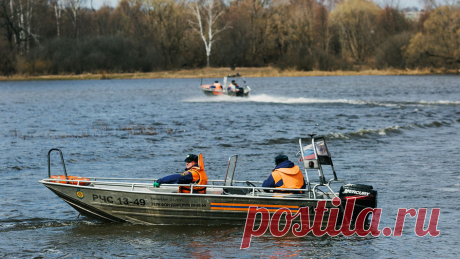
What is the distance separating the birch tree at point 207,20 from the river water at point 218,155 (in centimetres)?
4063

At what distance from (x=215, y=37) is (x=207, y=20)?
188 inches

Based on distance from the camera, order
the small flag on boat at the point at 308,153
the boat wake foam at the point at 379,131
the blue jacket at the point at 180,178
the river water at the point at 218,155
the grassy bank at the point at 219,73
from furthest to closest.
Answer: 1. the grassy bank at the point at 219,73
2. the boat wake foam at the point at 379,131
3. the blue jacket at the point at 180,178
4. the small flag on boat at the point at 308,153
5. the river water at the point at 218,155

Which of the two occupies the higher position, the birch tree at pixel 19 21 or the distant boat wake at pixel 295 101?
the birch tree at pixel 19 21

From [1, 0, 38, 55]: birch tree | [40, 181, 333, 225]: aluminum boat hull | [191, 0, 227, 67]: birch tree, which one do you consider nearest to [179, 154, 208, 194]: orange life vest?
[40, 181, 333, 225]: aluminum boat hull

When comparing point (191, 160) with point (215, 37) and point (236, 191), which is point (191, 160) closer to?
point (236, 191)

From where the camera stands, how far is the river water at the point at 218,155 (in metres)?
11.4

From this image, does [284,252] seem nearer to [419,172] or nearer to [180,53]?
[419,172]

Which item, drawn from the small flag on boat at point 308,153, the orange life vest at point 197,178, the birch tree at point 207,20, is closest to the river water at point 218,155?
the orange life vest at point 197,178

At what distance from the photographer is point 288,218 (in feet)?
38.8

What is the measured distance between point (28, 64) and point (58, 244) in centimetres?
7580

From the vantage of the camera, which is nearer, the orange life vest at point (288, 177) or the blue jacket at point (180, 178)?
the orange life vest at point (288, 177)

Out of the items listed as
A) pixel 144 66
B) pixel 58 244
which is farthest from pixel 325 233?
pixel 144 66

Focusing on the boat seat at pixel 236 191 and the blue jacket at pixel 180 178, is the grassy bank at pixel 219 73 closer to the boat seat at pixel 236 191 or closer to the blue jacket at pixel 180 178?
the boat seat at pixel 236 191

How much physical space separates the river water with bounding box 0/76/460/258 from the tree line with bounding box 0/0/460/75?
33.2m
